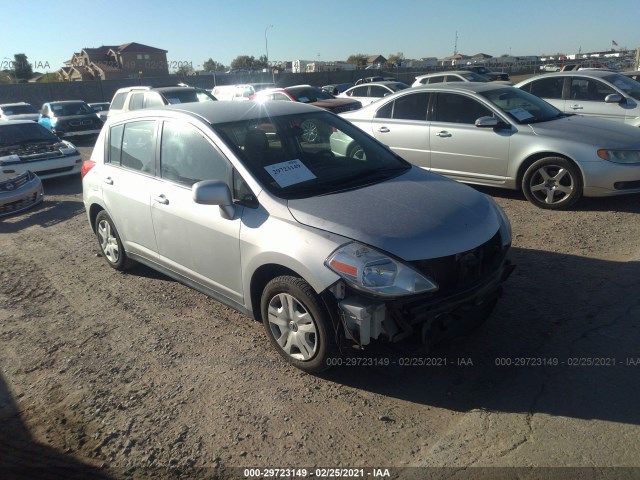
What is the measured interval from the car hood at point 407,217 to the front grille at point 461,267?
5 cm

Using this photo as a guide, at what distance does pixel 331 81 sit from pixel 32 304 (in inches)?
1741

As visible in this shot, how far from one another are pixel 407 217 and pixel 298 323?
3.32 ft

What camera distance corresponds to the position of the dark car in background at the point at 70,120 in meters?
17.2

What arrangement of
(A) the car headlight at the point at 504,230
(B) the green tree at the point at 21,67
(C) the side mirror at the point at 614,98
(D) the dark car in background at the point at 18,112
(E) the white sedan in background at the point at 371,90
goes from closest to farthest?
(A) the car headlight at the point at 504,230 < (C) the side mirror at the point at 614,98 < (E) the white sedan in background at the point at 371,90 < (D) the dark car in background at the point at 18,112 < (B) the green tree at the point at 21,67

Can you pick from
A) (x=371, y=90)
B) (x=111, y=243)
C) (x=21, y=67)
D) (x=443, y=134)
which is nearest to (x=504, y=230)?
(x=443, y=134)

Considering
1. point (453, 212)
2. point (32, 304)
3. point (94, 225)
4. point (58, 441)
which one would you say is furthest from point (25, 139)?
point (453, 212)

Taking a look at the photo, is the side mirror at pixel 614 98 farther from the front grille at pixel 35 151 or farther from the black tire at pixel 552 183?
the front grille at pixel 35 151

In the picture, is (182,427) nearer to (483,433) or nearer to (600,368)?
(483,433)

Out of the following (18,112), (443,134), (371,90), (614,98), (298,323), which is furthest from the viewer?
(18,112)

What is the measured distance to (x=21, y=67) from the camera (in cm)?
6781

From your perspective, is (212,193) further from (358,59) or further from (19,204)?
(358,59)

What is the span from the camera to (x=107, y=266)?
5.69 m

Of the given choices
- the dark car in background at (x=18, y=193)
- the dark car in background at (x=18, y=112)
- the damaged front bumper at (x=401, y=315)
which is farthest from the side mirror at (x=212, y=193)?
the dark car in background at (x=18, y=112)

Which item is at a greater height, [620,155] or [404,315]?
[620,155]
